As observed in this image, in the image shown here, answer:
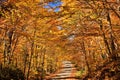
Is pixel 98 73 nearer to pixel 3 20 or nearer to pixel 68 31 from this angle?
pixel 68 31

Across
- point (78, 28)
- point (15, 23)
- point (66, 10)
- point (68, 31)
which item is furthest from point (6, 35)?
point (66, 10)

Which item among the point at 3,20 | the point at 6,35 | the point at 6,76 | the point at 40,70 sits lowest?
the point at 40,70

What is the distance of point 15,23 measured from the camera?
18.5m

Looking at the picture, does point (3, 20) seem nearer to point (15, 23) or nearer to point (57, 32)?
point (15, 23)

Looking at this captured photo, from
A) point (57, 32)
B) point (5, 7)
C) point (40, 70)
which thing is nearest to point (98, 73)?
point (57, 32)

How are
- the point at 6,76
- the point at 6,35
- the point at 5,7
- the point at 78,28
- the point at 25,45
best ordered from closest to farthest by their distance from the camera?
the point at 5,7 < the point at 78,28 < the point at 6,76 < the point at 6,35 < the point at 25,45

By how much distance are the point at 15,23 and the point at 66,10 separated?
8.72 meters

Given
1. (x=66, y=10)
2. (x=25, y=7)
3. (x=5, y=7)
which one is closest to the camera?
(x=66, y=10)

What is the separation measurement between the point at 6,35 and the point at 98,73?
10.3m

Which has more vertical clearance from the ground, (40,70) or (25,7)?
(25,7)

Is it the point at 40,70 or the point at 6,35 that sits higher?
the point at 6,35

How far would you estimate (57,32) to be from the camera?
19.4 metres

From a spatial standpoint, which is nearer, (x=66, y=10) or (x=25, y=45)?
(x=66, y=10)

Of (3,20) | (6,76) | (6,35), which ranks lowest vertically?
(6,76)
